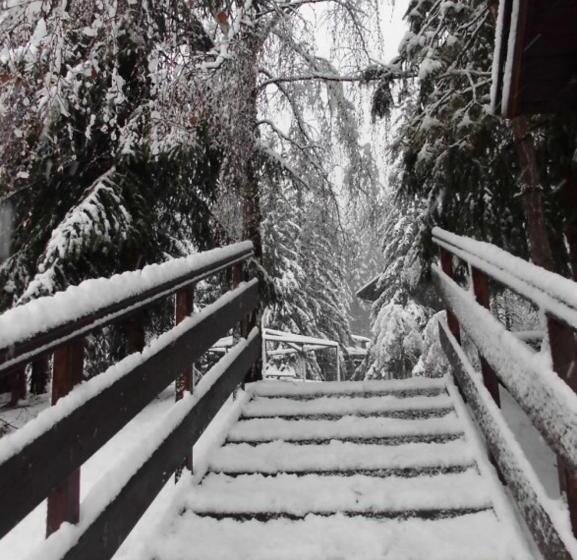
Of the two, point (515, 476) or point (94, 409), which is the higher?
point (94, 409)

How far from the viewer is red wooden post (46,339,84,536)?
161 centimetres

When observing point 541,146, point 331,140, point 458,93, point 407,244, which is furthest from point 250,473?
point 407,244

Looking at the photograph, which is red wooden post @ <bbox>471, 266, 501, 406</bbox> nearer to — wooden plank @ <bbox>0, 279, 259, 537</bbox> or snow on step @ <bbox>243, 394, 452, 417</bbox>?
snow on step @ <bbox>243, 394, 452, 417</bbox>

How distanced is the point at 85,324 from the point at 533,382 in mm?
1430

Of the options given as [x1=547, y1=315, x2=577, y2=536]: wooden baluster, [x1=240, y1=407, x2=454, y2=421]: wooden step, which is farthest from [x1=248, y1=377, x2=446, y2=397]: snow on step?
[x1=547, y1=315, x2=577, y2=536]: wooden baluster

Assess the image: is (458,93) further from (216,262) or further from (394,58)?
(216,262)

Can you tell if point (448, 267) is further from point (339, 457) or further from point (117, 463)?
point (117, 463)

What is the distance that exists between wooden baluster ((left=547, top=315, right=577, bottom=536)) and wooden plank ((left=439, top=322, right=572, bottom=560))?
0.11 meters

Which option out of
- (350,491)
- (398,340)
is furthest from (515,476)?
(398,340)

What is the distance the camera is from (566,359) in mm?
1622

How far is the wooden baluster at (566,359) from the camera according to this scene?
1615 millimetres

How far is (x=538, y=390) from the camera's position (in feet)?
5.59

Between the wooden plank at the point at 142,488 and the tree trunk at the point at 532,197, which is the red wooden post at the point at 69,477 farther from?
the tree trunk at the point at 532,197

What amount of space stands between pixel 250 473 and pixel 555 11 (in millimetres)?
3388
